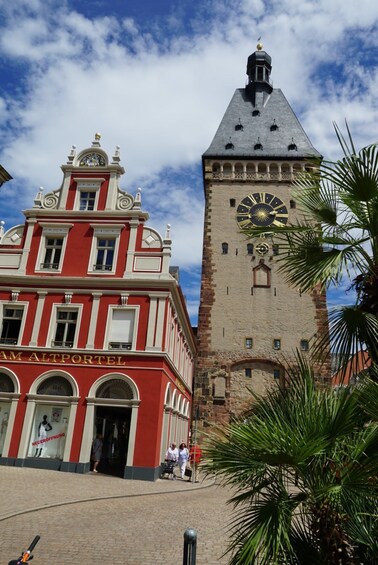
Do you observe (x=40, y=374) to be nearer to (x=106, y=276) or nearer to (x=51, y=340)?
(x=51, y=340)

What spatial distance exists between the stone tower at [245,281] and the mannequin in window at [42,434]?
11.8 m

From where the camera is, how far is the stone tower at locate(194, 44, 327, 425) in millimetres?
28906

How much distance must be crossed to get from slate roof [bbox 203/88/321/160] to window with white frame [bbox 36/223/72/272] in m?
17.4

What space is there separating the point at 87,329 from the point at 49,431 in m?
4.28

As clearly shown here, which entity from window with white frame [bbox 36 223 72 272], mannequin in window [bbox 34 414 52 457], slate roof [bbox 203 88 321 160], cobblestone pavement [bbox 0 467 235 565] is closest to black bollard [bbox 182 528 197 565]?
cobblestone pavement [bbox 0 467 235 565]

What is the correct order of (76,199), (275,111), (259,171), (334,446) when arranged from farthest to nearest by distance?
1. (275,111)
2. (259,171)
3. (76,199)
4. (334,446)

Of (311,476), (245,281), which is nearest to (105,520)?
(311,476)

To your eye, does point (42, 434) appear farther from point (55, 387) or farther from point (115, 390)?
point (115, 390)

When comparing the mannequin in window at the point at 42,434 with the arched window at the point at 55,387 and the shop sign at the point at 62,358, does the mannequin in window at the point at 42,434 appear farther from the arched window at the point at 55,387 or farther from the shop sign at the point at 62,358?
the shop sign at the point at 62,358

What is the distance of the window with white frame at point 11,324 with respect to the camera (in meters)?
19.5

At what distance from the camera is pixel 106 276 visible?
19828 millimetres

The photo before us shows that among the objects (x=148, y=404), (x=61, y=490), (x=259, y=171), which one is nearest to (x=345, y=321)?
(x=61, y=490)

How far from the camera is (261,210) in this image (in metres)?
33.0

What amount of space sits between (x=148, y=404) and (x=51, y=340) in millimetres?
4989
